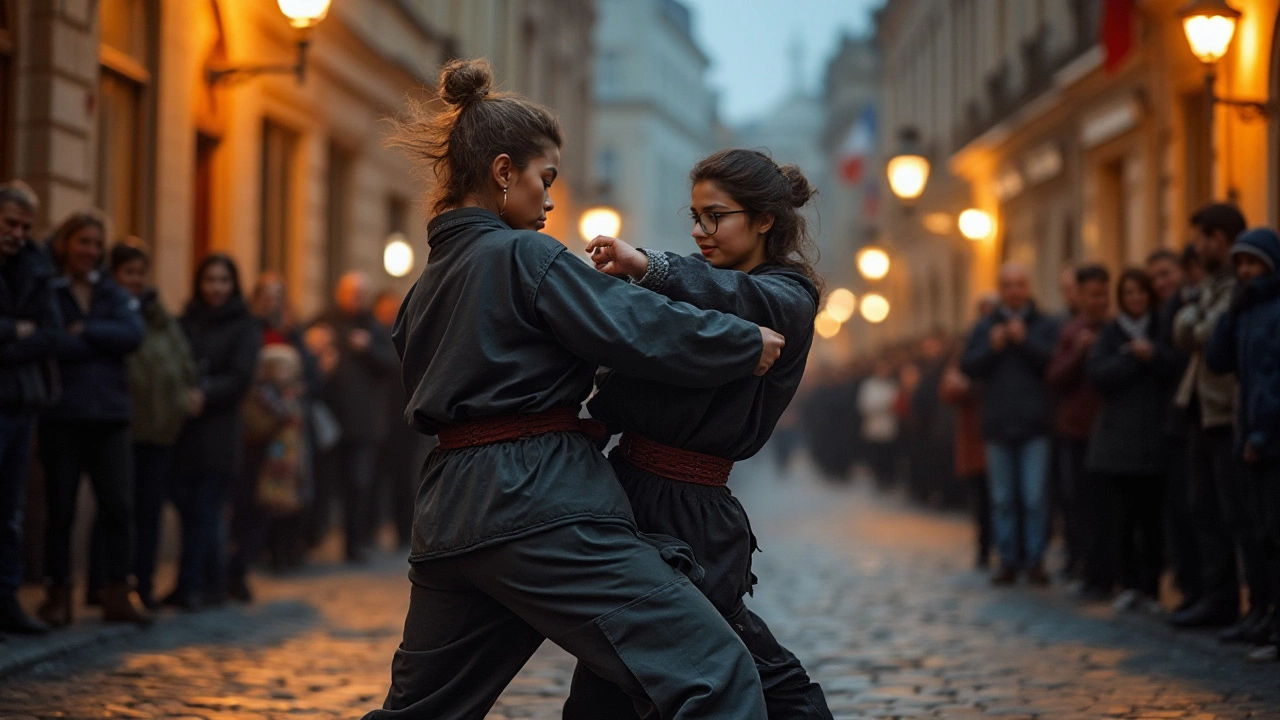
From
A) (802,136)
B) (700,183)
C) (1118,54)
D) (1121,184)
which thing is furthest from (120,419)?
(802,136)

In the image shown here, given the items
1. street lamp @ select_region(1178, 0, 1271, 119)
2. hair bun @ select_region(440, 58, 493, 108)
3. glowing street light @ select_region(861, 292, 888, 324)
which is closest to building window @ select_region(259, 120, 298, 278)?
street lamp @ select_region(1178, 0, 1271, 119)

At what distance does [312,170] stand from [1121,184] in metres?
9.21

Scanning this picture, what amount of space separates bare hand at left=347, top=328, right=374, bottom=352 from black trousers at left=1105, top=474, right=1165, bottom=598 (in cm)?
557

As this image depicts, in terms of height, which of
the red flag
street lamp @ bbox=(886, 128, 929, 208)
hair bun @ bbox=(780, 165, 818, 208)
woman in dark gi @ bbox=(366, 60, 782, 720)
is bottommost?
woman in dark gi @ bbox=(366, 60, 782, 720)

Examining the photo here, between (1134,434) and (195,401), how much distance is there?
5.01 metres

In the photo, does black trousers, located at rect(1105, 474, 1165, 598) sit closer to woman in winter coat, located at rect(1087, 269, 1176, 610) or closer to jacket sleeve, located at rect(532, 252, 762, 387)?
woman in winter coat, located at rect(1087, 269, 1176, 610)

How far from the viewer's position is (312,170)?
58.3 feet

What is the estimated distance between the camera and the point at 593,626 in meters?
3.86

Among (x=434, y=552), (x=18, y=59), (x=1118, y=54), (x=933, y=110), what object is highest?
(x=933, y=110)

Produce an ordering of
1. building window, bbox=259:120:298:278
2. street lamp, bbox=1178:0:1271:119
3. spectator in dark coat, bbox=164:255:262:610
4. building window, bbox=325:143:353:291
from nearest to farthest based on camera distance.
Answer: spectator in dark coat, bbox=164:255:262:610 → street lamp, bbox=1178:0:1271:119 → building window, bbox=259:120:298:278 → building window, bbox=325:143:353:291

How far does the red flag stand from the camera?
59.1 ft

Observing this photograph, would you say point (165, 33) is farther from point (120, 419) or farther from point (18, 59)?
point (120, 419)

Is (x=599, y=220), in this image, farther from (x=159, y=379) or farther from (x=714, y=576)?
(x=714, y=576)

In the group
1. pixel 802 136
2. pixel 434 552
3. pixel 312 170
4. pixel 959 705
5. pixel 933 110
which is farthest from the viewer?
pixel 802 136
